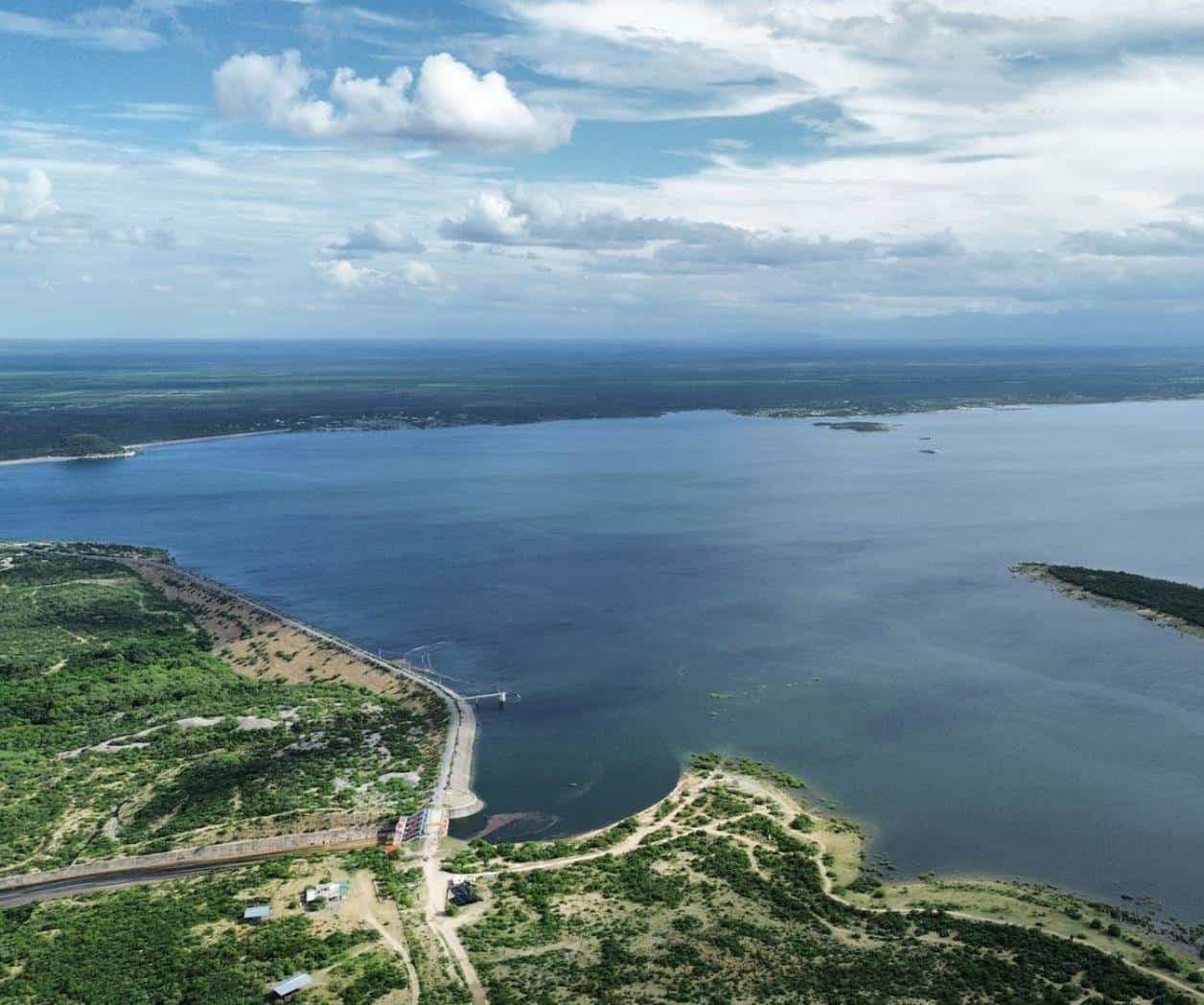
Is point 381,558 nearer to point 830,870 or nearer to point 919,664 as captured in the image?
point 919,664

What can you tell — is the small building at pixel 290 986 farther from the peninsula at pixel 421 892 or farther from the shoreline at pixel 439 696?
the shoreline at pixel 439 696

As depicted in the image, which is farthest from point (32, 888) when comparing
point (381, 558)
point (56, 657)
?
point (381, 558)

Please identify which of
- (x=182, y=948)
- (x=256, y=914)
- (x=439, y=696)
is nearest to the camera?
(x=182, y=948)

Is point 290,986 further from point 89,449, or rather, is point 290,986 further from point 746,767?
point 89,449

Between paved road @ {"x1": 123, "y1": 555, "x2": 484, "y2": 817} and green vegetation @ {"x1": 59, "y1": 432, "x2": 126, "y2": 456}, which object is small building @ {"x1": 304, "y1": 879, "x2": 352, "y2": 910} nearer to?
paved road @ {"x1": 123, "y1": 555, "x2": 484, "y2": 817}

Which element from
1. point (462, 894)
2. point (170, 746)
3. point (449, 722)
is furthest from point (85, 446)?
point (462, 894)

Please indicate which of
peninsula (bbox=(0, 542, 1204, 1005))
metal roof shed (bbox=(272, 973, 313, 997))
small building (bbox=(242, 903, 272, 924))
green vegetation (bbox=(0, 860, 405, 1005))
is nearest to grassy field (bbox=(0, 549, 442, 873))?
peninsula (bbox=(0, 542, 1204, 1005))
